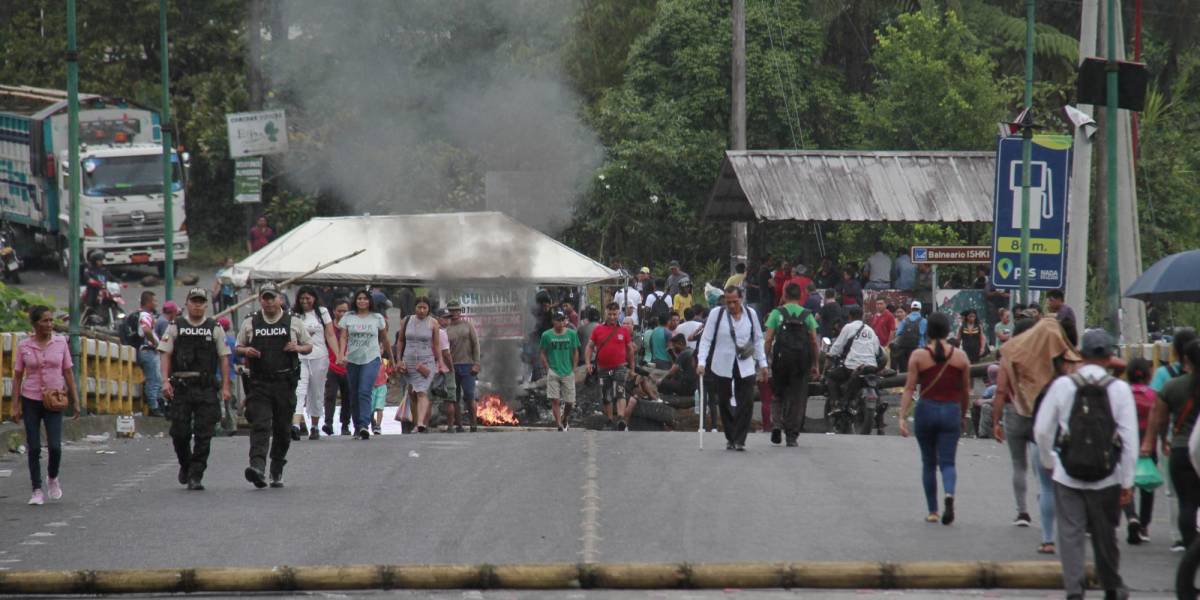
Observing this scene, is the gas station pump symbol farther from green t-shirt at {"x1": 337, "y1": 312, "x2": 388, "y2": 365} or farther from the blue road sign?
green t-shirt at {"x1": 337, "y1": 312, "x2": 388, "y2": 365}

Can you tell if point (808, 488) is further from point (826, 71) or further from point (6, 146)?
point (6, 146)

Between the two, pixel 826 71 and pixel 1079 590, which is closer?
pixel 1079 590

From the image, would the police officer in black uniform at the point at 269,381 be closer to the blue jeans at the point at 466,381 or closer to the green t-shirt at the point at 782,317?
the green t-shirt at the point at 782,317

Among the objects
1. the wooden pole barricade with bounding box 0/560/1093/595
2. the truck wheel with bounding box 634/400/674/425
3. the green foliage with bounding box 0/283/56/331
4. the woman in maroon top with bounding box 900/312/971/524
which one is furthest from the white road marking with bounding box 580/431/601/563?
the green foliage with bounding box 0/283/56/331

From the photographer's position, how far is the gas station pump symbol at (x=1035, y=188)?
19.2 metres

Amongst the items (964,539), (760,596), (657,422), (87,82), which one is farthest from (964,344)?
(87,82)

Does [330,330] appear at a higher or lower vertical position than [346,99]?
lower

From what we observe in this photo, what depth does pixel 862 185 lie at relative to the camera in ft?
92.4

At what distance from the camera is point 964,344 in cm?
2308

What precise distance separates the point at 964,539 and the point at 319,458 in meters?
6.76

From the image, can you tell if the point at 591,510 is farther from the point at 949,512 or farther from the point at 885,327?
the point at 885,327

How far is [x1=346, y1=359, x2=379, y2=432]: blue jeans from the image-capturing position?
17.9 m

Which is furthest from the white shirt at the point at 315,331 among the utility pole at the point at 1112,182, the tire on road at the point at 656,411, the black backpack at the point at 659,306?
the black backpack at the point at 659,306

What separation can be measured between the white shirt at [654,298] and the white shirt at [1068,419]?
62.7ft
